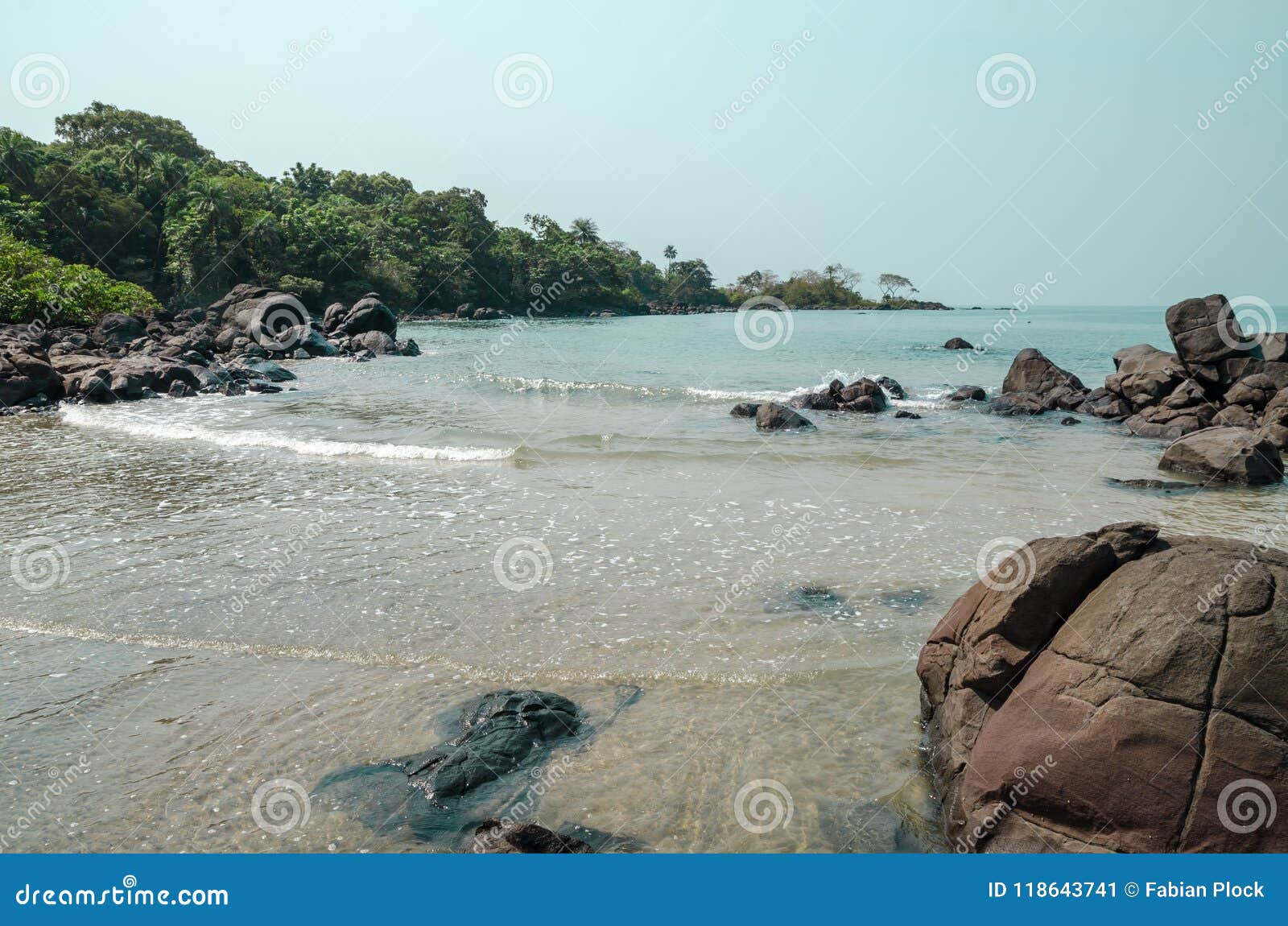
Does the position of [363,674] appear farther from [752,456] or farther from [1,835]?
[752,456]

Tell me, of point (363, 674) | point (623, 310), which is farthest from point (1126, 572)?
point (623, 310)

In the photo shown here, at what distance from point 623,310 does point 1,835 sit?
105 m

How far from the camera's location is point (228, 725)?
5.21 metres

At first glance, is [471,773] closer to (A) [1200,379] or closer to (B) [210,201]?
(A) [1200,379]

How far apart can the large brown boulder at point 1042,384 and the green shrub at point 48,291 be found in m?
33.9

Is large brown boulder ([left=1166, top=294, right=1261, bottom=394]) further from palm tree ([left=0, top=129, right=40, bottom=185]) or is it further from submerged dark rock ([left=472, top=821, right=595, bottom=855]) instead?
palm tree ([left=0, top=129, right=40, bottom=185])

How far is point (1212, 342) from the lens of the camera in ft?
Answer: 69.7

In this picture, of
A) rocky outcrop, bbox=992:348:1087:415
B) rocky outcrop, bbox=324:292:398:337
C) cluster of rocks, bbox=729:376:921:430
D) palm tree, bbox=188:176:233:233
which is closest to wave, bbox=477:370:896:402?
cluster of rocks, bbox=729:376:921:430

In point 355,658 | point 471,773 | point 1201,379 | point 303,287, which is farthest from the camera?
point 303,287

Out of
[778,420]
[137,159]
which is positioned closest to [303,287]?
[137,159]

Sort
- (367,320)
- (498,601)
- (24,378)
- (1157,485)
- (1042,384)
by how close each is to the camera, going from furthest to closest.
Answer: (367,320) → (1042,384) → (24,378) → (1157,485) → (498,601)

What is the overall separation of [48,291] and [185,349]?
19.8ft

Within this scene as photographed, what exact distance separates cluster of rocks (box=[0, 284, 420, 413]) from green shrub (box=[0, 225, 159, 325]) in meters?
0.72

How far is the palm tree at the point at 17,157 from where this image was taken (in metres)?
48.8
